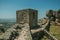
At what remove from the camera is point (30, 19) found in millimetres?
16750

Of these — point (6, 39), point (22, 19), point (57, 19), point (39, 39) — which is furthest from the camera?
point (57, 19)

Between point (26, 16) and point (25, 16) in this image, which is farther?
point (25, 16)

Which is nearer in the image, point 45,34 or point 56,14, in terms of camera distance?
point 45,34

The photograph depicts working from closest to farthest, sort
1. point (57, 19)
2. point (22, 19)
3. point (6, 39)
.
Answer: point (6, 39) → point (22, 19) → point (57, 19)

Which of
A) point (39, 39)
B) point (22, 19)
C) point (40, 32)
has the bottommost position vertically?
point (39, 39)

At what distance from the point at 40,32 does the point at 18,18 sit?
5617mm

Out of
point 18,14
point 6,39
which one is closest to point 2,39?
point 6,39

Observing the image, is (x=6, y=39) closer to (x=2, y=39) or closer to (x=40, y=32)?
(x=2, y=39)

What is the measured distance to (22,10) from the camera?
17047 millimetres

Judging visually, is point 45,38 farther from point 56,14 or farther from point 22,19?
point 56,14

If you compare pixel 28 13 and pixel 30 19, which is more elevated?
pixel 28 13

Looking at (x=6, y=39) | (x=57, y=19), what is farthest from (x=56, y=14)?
(x=6, y=39)

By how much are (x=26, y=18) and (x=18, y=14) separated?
2.41 metres

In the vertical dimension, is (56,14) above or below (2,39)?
above
